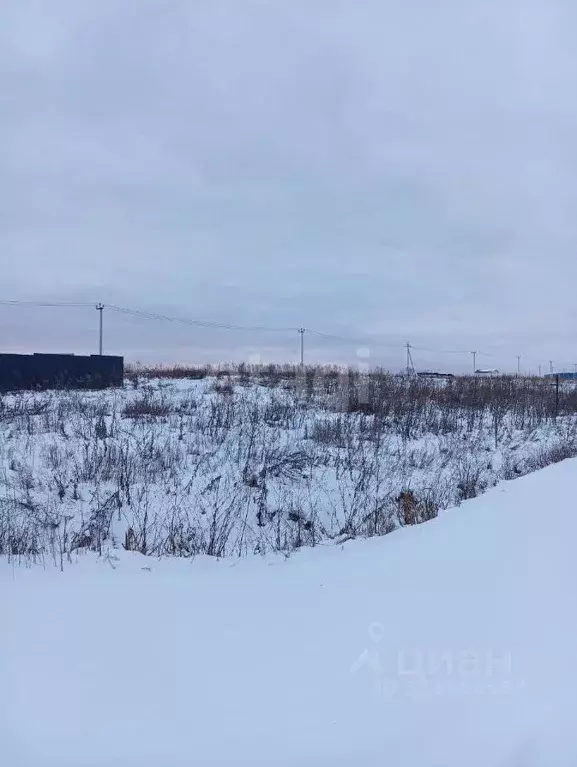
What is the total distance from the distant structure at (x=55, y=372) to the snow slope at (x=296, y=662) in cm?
1463

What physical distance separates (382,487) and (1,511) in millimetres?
4434

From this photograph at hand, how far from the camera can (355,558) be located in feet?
12.2

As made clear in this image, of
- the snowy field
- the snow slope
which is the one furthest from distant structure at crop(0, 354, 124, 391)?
the snow slope

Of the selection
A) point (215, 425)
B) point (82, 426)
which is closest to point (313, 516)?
point (215, 425)

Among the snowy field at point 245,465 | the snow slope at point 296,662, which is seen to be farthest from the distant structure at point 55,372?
the snow slope at point 296,662

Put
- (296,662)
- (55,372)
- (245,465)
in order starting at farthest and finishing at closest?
(55,372), (245,465), (296,662)

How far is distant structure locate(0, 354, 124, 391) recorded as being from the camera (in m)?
17.0

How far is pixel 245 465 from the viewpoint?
299 inches

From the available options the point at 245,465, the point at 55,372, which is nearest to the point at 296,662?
the point at 245,465

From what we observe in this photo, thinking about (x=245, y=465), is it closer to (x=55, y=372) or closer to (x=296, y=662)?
(x=296, y=662)

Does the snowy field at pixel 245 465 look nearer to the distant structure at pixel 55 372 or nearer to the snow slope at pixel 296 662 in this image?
the snow slope at pixel 296 662

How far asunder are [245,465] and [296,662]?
5.35m

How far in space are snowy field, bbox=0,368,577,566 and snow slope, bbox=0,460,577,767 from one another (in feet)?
2.99

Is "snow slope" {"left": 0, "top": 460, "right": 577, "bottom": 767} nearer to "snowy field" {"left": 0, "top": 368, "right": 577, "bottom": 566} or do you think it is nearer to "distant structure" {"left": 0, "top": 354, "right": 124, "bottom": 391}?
"snowy field" {"left": 0, "top": 368, "right": 577, "bottom": 566}
